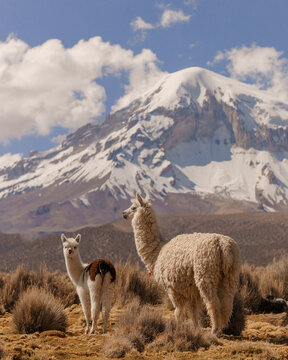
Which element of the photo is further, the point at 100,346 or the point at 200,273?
the point at 200,273

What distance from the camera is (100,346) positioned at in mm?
8234

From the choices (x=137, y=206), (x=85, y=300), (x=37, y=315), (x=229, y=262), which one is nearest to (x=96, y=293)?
(x=85, y=300)

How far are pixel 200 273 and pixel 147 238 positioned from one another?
1967mm

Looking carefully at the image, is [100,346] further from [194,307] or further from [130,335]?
[194,307]

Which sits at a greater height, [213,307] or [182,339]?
[213,307]

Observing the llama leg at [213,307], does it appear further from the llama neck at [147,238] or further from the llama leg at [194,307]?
the llama neck at [147,238]

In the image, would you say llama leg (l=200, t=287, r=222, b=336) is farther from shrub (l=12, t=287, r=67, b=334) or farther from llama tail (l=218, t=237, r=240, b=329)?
shrub (l=12, t=287, r=67, b=334)

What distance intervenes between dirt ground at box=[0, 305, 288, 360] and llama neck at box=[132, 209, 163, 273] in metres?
1.80

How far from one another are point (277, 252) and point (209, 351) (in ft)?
397

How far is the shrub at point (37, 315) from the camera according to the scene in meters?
9.63

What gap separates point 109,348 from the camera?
300 inches

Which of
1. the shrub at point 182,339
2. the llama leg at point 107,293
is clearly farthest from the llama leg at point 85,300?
the shrub at point 182,339

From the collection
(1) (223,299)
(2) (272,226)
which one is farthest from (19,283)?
(2) (272,226)

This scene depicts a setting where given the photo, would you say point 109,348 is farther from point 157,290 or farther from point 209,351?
point 157,290
